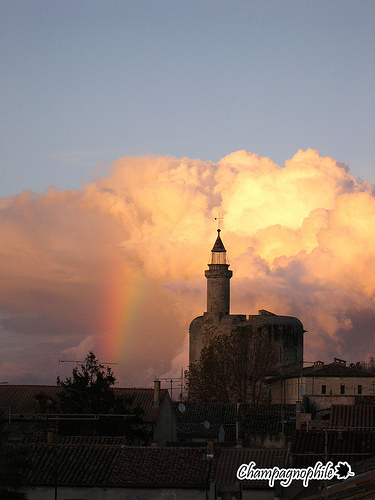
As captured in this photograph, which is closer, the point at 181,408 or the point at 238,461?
the point at 238,461

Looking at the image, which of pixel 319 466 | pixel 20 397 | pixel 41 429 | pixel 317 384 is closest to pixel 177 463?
Answer: pixel 319 466

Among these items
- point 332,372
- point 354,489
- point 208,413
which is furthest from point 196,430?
point 354,489

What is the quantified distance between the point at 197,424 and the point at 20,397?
10952 millimetres

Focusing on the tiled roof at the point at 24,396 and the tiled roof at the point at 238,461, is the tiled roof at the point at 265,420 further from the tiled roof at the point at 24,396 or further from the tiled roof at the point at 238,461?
the tiled roof at the point at 238,461

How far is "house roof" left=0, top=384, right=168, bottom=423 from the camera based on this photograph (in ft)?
172

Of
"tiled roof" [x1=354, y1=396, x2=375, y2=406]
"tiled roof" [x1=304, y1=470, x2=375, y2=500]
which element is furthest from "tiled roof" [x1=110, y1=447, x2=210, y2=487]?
"tiled roof" [x1=354, y1=396, x2=375, y2=406]

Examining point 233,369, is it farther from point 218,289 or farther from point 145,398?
point 145,398

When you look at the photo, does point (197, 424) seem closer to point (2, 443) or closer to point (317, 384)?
point (317, 384)

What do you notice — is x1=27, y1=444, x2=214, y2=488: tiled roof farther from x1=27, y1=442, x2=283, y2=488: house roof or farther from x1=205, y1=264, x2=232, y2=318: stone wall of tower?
x1=205, y1=264, x2=232, y2=318: stone wall of tower

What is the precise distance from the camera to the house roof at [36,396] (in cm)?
5228

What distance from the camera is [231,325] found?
81688 mm

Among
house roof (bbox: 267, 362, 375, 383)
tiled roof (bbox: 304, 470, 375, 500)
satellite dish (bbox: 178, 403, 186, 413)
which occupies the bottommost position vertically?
tiled roof (bbox: 304, 470, 375, 500)

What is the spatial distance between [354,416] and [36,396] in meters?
20.2

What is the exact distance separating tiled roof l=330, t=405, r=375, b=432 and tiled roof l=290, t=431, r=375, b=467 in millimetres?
6713
